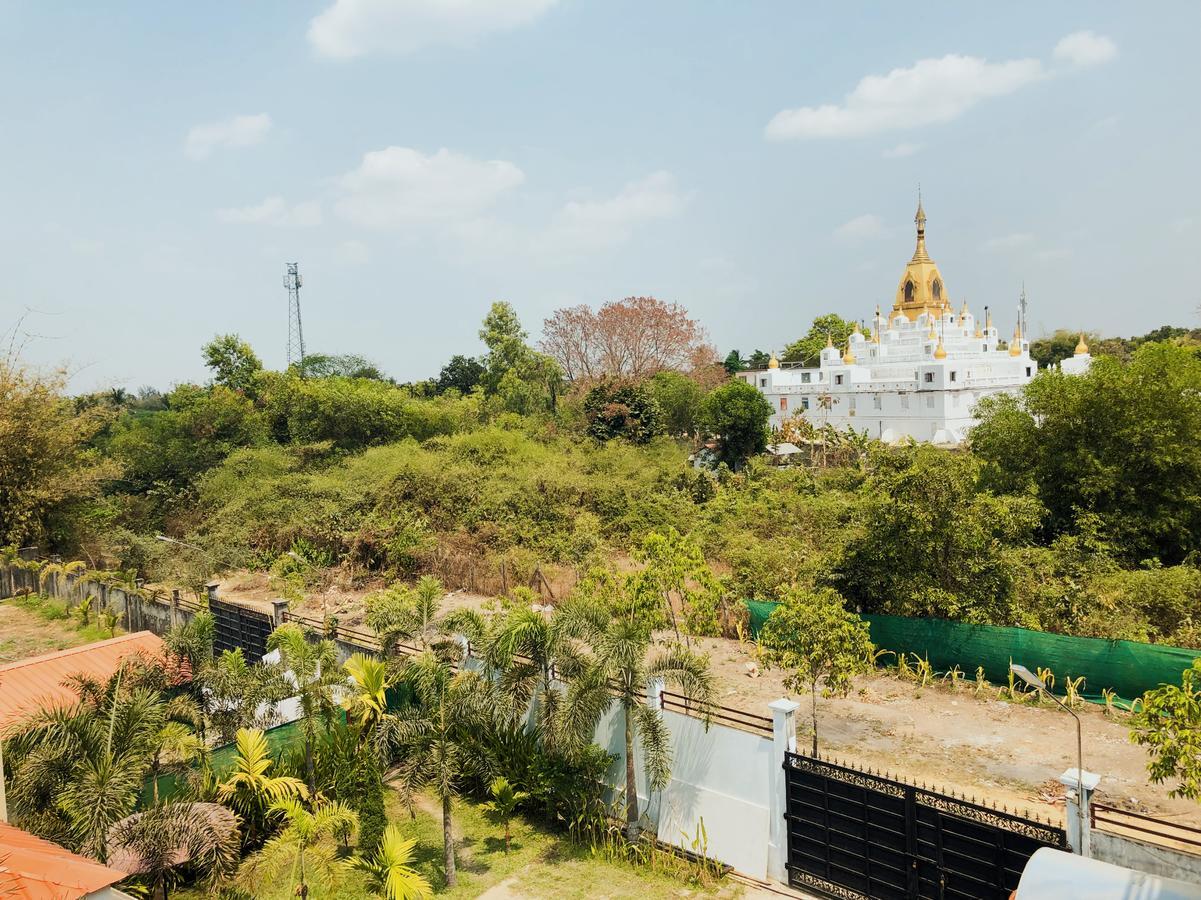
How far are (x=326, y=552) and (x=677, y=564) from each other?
37.6 ft

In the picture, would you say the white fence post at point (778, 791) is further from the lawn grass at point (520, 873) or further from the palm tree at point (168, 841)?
the palm tree at point (168, 841)

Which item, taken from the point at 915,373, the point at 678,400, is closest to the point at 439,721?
the point at 678,400

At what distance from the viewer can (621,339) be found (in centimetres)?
3759

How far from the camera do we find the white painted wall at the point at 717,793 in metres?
8.02

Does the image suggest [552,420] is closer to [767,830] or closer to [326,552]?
[326,552]

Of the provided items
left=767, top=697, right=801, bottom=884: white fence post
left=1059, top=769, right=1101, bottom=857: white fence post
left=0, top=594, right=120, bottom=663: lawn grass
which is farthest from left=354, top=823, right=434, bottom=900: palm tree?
left=0, top=594, right=120, bottom=663: lawn grass

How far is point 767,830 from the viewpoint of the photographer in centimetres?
794

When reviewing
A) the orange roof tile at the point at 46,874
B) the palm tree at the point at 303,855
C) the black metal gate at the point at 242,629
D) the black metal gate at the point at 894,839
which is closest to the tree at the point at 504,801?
the palm tree at the point at 303,855

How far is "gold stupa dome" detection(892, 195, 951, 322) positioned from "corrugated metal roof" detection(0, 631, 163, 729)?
38775 millimetres

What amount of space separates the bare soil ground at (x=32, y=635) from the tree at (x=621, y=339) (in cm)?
2370

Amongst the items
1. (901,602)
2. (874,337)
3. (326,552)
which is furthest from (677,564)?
(874,337)

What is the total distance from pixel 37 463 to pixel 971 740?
75.0 feet

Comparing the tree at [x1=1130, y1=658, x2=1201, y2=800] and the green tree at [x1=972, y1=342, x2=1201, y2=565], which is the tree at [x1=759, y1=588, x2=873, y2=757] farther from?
the green tree at [x1=972, y1=342, x2=1201, y2=565]

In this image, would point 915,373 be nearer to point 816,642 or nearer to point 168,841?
point 816,642
